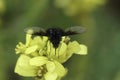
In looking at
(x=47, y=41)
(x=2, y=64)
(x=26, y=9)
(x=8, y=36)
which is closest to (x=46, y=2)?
(x=26, y=9)

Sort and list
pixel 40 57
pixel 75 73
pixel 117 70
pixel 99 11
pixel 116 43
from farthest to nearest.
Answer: pixel 99 11
pixel 116 43
pixel 117 70
pixel 75 73
pixel 40 57

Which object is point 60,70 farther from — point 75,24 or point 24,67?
point 75,24

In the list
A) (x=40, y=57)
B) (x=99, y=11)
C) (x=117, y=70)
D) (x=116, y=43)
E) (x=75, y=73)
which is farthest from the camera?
(x=99, y=11)

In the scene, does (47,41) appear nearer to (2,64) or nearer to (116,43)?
(2,64)

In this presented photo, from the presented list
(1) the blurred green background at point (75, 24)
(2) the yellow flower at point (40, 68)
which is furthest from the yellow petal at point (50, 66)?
(1) the blurred green background at point (75, 24)

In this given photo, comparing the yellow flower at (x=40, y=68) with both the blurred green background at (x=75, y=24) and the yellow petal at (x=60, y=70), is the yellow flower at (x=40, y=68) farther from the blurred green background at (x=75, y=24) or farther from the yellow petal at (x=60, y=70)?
the blurred green background at (x=75, y=24)
